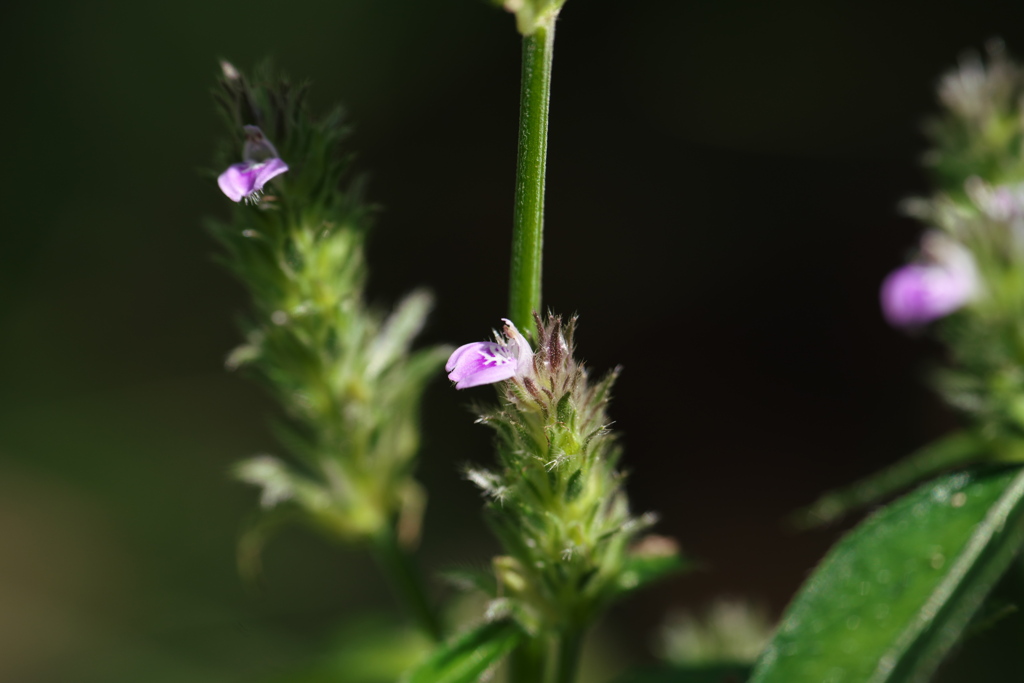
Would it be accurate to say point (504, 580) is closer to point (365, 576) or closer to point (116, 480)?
point (365, 576)

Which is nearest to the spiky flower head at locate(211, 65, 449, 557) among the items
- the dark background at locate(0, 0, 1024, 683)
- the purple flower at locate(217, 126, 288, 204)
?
the purple flower at locate(217, 126, 288, 204)

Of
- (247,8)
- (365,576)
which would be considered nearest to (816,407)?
(365,576)

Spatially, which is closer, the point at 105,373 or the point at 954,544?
the point at 954,544

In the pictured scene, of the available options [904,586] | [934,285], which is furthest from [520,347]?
[934,285]

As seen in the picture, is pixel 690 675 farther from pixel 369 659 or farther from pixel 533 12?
pixel 533 12

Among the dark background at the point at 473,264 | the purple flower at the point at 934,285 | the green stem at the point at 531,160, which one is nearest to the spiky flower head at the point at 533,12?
the green stem at the point at 531,160

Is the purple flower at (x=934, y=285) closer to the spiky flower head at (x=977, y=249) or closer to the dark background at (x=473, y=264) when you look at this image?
the spiky flower head at (x=977, y=249)
